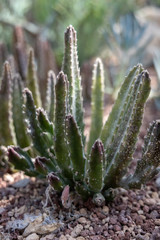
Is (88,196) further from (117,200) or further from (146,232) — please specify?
(146,232)

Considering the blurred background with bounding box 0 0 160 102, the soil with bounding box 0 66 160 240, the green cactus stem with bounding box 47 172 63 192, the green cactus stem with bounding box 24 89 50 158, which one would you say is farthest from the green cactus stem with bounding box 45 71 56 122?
the blurred background with bounding box 0 0 160 102

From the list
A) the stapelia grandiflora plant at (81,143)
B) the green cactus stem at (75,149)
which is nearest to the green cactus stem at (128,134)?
the stapelia grandiflora plant at (81,143)

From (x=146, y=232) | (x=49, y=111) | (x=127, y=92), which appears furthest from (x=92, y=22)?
(x=146, y=232)

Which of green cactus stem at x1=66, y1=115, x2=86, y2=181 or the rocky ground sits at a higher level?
green cactus stem at x1=66, y1=115, x2=86, y2=181

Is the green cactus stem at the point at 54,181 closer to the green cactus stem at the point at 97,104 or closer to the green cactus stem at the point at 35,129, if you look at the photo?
the green cactus stem at the point at 35,129

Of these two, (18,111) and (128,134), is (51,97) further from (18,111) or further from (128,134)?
(128,134)

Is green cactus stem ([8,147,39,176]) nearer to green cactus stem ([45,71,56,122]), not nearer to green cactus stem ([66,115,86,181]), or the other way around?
green cactus stem ([66,115,86,181])
